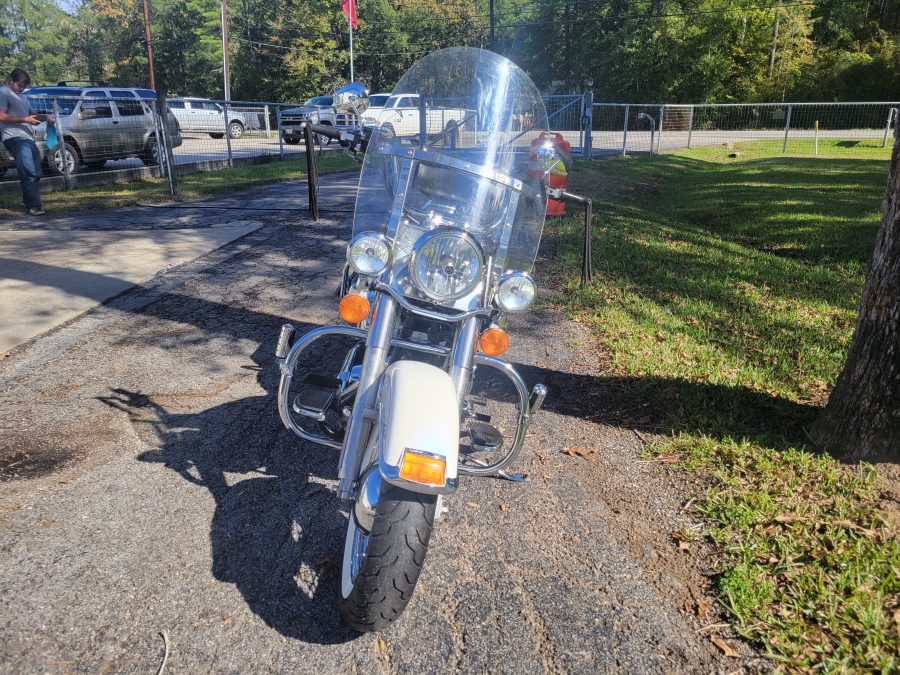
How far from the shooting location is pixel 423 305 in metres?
2.64

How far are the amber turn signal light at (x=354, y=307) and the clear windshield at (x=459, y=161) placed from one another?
0.28 meters

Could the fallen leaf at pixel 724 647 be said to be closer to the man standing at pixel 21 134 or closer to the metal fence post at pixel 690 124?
the man standing at pixel 21 134

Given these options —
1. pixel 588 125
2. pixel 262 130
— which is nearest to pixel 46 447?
pixel 262 130

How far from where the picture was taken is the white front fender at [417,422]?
2119mm

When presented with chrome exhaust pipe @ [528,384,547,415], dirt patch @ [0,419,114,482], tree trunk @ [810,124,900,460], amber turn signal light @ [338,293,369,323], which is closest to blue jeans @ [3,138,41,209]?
dirt patch @ [0,419,114,482]

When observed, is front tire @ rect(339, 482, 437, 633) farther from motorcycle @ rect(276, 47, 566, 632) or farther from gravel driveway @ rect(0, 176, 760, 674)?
gravel driveway @ rect(0, 176, 760, 674)

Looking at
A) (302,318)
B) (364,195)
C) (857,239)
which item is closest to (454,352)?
(364,195)

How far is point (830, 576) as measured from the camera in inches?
104

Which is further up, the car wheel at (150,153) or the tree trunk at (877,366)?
the car wheel at (150,153)

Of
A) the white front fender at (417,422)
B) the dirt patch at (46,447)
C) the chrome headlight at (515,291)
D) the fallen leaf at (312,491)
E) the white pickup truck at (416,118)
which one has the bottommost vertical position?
the fallen leaf at (312,491)

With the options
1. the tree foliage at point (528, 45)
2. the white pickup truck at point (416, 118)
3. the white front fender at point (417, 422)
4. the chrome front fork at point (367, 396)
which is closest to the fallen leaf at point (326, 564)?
the chrome front fork at point (367, 396)

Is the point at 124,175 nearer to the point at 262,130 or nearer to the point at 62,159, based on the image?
the point at 62,159

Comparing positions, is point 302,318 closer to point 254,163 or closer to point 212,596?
point 212,596

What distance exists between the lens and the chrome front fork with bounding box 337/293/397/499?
246 centimetres
